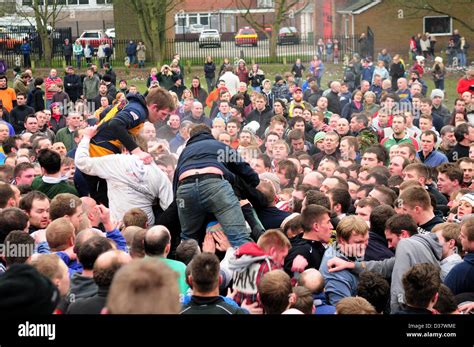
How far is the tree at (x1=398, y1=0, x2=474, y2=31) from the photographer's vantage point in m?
41.2

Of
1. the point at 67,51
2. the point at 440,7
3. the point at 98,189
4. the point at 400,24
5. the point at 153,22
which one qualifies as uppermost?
the point at 440,7

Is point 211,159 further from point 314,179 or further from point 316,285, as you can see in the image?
point 314,179

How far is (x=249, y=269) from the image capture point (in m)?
6.13

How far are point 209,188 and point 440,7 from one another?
3833 cm

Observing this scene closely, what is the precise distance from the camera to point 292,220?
7.29m

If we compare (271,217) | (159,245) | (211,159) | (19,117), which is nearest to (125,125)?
(211,159)

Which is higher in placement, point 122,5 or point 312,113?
point 122,5

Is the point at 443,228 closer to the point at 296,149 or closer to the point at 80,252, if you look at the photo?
the point at 80,252

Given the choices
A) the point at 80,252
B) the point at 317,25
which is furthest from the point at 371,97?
the point at 317,25

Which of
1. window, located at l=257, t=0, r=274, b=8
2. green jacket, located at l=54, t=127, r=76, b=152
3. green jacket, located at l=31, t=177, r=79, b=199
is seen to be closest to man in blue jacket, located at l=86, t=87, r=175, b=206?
green jacket, located at l=31, t=177, r=79, b=199

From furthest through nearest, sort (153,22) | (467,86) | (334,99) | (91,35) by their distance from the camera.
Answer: (91,35)
(153,22)
(467,86)
(334,99)

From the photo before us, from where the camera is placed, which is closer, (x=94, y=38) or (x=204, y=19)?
(x=94, y=38)

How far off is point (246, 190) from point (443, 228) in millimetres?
1795

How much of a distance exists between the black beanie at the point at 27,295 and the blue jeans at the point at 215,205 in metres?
3.85
